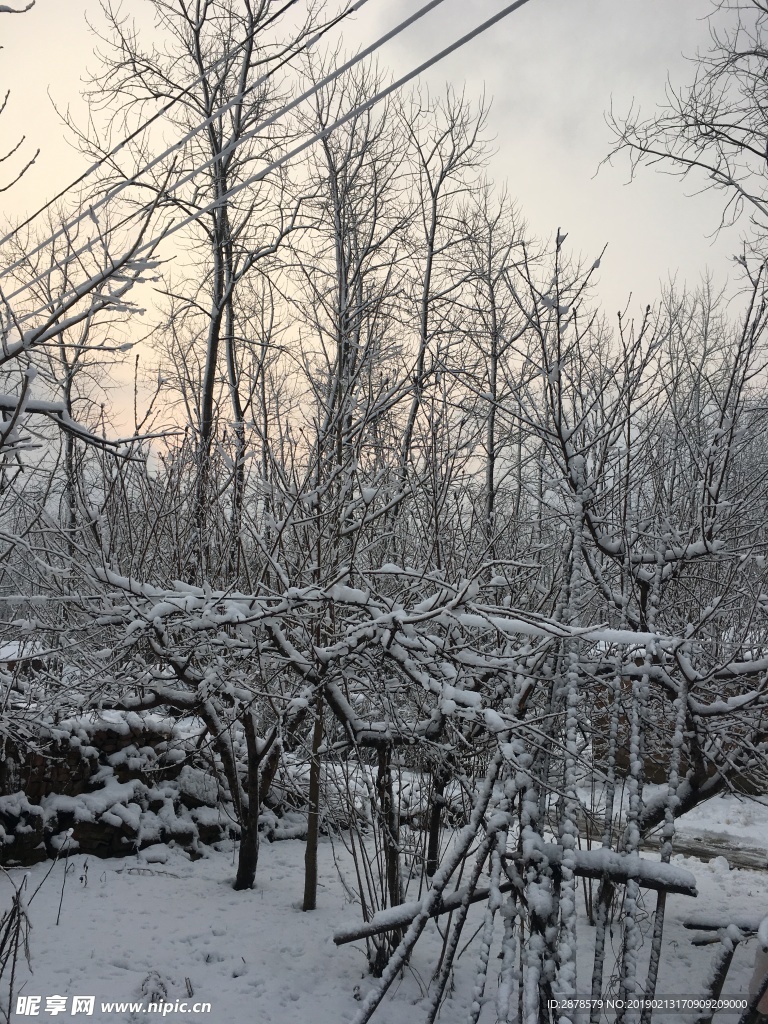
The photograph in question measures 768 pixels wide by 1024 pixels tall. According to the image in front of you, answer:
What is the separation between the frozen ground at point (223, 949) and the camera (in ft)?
15.3

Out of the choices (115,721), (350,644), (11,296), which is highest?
(11,296)

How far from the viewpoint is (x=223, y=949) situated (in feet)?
17.6

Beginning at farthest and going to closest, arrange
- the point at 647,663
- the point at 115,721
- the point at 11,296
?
the point at 115,721 → the point at 647,663 → the point at 11,296

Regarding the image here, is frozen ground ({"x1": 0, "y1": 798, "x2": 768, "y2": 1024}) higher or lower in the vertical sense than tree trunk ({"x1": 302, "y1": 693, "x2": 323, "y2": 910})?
lower

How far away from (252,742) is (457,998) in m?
2.34

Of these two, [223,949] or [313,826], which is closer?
[223,949]

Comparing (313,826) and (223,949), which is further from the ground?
(313,826)

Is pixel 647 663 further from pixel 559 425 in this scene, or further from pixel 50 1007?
pixel 50 1007

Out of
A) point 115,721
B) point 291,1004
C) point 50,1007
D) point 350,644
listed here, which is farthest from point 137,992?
point 115,721

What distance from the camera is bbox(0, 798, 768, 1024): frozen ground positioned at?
466 centimetres

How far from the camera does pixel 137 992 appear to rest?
4.60 metres

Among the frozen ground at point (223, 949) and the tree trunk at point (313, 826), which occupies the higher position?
the tree trunk at point (313, 826)

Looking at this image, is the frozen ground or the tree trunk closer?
the frozen ground

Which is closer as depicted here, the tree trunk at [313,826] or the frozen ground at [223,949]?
the frozen ground at [223,949]
